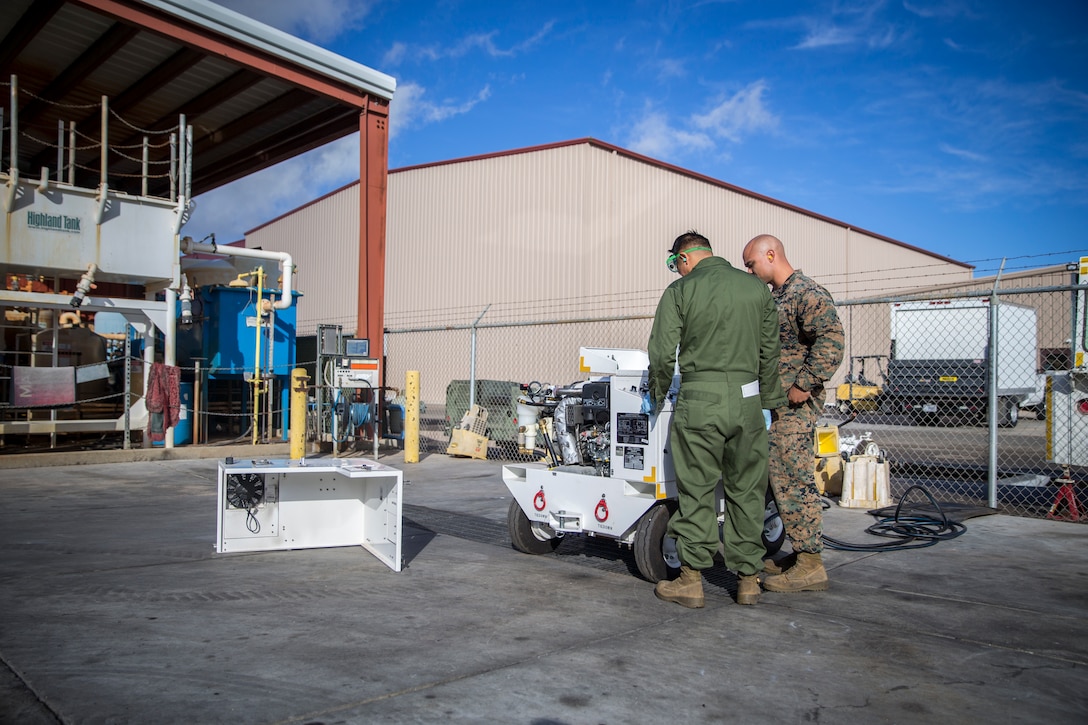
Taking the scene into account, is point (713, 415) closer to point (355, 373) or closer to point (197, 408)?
point (355, 373)

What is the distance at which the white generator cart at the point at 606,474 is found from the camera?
4523 millimetres

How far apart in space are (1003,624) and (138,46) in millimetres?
13676

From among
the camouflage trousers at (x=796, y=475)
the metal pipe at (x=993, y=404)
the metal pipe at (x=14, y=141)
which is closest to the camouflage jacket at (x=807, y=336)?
the camouflage trousers at (x=796, y=475)

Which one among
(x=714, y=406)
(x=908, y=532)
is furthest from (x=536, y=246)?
(x=714, y=406)

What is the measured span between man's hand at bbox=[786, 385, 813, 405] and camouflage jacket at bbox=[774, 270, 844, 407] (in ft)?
0.08

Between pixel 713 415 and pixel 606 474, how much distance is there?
3.78ft

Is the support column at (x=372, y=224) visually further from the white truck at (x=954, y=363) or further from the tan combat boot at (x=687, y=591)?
the white truck at (x=954, y=363)

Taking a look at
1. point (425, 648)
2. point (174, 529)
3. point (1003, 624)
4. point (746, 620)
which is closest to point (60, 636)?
point (425, 648)

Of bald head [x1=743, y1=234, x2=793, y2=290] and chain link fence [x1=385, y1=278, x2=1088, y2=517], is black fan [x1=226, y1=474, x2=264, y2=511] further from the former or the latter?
chain link fence [x1=385, y1=278, x2=1088, y2=517]

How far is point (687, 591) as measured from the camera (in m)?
4.06

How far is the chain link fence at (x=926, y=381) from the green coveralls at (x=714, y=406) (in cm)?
375

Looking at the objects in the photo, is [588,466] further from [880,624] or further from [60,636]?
[60,636]

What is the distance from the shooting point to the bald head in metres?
4.81

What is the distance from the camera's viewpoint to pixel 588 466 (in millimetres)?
5156
